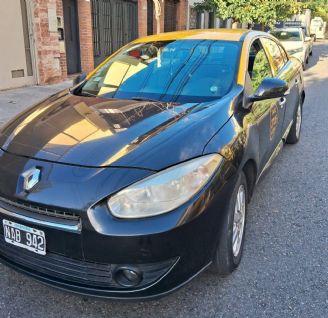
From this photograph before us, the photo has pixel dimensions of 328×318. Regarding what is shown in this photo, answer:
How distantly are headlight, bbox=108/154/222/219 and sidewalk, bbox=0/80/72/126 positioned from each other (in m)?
4.87

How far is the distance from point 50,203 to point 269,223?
203 centimetres

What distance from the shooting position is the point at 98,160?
211cm

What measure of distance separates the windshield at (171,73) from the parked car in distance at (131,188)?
40 mm

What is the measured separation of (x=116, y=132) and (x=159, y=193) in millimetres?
583

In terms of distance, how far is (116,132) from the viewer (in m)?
2.39

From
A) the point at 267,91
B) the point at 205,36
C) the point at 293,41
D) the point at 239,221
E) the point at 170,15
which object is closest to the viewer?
the point at 239,221

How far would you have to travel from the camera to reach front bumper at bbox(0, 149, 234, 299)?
1.93m

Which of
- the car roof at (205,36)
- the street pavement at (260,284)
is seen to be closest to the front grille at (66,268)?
the street pavement at (260,284)

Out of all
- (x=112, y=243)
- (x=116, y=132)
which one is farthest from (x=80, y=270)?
(x=116, y=132)

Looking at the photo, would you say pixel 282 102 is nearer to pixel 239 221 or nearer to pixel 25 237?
pixel 239 221

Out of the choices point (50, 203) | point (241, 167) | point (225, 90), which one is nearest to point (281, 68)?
point (225, 90)

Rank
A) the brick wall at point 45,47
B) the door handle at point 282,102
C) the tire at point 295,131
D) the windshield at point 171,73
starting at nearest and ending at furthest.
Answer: the windshield at point 171,73 → the door handle at point 282,102 → the tire at point 295,131 → the brick wall at point 45,47

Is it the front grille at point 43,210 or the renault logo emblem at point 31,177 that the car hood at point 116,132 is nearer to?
the renault logo emblem at point 31,177

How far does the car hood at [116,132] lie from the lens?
2135mm
